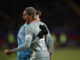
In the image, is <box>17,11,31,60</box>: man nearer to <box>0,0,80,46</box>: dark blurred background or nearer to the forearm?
the forearm

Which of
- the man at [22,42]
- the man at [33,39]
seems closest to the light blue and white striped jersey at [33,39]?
the man at [33,39]


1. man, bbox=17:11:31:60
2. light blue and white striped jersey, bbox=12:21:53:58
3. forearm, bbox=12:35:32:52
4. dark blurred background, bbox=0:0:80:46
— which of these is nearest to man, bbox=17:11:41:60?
man, bbox=17:11:31:60

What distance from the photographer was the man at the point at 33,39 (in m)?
5.18

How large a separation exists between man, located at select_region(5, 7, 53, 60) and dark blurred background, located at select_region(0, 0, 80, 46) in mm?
15544

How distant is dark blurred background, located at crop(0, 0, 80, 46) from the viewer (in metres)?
23.0

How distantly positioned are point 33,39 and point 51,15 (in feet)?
67.4

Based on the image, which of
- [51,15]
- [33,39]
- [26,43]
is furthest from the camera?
[51,15]

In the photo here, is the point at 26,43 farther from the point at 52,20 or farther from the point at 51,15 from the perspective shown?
the point at 51,15

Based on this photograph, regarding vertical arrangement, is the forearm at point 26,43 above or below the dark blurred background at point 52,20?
below

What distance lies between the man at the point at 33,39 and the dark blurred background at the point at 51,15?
51.0 ft

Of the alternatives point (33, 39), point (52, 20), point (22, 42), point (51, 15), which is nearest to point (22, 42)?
point (22, 42)

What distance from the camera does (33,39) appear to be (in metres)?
5.32

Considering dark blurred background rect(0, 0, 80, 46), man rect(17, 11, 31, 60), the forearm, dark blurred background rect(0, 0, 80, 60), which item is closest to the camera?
the forearm

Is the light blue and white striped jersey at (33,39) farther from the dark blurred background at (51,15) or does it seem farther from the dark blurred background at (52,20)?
the dark blurred background at (51,15)
